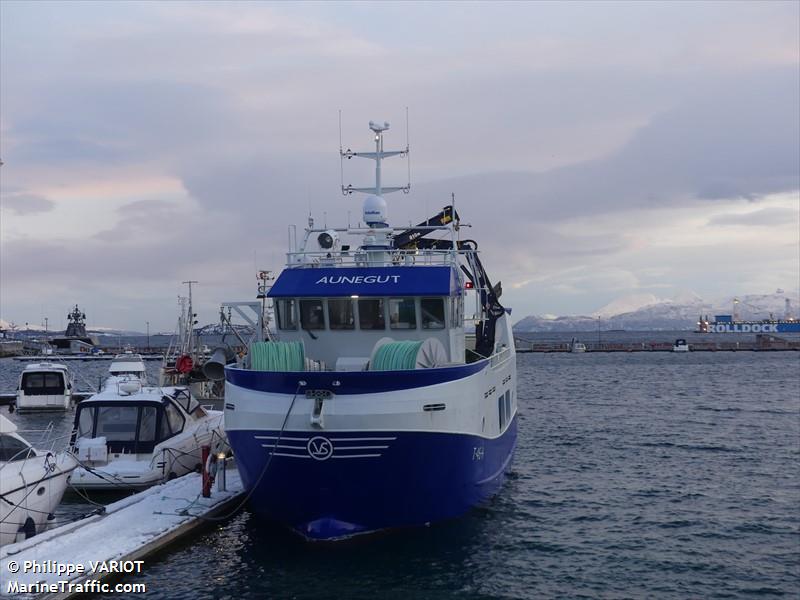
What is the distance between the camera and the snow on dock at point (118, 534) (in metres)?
13.8

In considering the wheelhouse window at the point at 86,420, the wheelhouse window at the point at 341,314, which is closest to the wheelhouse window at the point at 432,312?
the wheelhouse window at the point at 341,314

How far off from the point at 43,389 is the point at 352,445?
3735 centimetres

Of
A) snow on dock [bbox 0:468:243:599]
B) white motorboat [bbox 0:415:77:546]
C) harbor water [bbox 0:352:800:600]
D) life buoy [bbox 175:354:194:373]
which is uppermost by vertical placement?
life buoy [bbox 175:354:194:373]

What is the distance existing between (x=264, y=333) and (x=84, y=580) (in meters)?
9.75

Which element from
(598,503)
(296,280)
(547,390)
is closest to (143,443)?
(296,280)

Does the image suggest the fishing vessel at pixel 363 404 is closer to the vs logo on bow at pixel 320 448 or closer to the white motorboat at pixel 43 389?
the vs logo on bow at pixel 320 448

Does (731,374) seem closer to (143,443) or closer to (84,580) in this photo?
(143,443)

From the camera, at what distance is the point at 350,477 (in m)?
15.9

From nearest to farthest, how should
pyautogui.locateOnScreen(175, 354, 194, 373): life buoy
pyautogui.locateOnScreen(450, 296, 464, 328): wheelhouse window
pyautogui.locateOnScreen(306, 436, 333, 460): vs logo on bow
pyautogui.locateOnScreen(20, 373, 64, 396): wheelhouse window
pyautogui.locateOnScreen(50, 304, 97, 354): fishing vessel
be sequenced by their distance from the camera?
1. pyautogui.locateOnScreen(306, 436, 333, 460): vs logo on bow
2. pyautogui.locateOnScreen(450, 296, 464, 328): wheelhouse window
3. pyautogui.locateOnScreen(175, 354, 194, 373): life buoy
4. pyautogui.locateOnScreen(20, 373, 64, 396): wheelhouse window
5. pyautogui.locateOnScreen(50, 304, 97, 354): fishing vessel

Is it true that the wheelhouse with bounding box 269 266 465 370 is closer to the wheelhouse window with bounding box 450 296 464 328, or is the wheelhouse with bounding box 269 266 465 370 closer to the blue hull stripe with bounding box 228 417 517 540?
the wheelhouse window with bounding box 450 296 464 328

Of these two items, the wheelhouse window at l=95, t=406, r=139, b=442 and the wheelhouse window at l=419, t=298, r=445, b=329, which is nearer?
the wheelhouse window at l=419, t=298, r=445, b=329

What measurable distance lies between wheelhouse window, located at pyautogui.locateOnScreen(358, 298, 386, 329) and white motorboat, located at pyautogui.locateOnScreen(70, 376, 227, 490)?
25.1 ft

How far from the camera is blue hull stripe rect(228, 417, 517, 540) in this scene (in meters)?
15.8

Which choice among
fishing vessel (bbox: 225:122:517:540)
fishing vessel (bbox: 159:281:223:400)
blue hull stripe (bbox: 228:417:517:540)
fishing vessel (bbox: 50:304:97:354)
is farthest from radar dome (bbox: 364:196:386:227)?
fishing vessel (bbox: 50:304:97:354)
